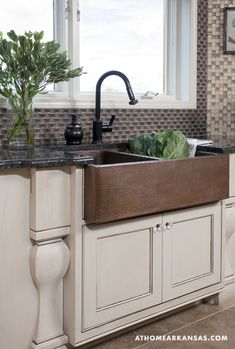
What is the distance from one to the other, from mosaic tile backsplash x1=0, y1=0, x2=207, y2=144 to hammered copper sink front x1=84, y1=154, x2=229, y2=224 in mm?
417

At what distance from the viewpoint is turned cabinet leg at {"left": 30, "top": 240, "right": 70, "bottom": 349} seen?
198cm

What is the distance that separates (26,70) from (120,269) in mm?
1006

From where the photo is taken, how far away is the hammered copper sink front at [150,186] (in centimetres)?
199

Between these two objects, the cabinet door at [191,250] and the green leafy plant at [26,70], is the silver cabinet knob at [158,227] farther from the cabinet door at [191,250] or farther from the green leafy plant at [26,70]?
the green leafy plant at [26,70]

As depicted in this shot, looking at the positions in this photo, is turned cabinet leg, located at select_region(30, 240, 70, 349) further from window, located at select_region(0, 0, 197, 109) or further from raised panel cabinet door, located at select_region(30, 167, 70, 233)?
window, located at select_region(0, 0, 197, 109)

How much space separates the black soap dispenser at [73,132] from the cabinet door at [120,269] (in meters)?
0.65

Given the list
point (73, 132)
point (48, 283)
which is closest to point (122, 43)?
→ point (73, 132)

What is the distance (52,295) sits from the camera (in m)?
2.06

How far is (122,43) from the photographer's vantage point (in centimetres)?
313

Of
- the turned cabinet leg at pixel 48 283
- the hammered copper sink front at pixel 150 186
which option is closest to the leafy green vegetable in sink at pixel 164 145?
the hammered copper sink front at pixel 150 186

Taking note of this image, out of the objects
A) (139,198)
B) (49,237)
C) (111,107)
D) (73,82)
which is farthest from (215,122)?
(49,237)

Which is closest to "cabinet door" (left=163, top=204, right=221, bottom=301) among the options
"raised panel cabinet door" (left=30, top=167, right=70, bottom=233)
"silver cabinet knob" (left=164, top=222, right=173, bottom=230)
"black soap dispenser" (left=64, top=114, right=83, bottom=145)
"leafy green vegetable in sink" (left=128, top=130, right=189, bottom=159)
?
"silver cabinet knob" (left=164, top=222, right=173, bottom=230)

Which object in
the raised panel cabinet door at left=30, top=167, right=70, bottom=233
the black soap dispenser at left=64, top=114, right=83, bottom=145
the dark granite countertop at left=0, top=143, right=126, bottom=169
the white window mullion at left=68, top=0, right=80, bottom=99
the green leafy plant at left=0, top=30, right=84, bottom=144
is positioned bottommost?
the raised panel cabinet door at left=30, top=167, right=70, bottom=233

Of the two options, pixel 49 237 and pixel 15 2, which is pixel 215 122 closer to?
pixel 15 2
